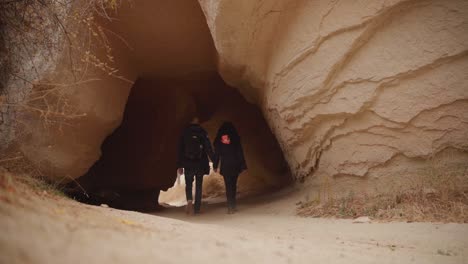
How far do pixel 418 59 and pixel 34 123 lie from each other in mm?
4646

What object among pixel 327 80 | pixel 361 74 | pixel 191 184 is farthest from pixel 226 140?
pixel 361 74

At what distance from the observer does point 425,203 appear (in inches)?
128

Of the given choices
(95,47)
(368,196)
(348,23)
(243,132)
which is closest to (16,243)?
(368,196)

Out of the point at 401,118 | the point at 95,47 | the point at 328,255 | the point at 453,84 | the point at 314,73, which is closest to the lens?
the point at 328,255

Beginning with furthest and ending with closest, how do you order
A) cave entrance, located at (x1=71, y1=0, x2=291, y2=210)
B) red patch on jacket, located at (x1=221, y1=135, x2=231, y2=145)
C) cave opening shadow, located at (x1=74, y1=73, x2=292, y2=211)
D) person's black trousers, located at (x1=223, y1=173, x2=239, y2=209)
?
cave opening shadow, located at (x1=74, y1=73, x2=292, y2=211), cave entrance, located at (x1=71, y1=0, x2=291, y2=210), red patch on jacket, located at (x1=221, y1=135, x2=231, y2=145), person's black trousers, located at (x1=223, y1=173, x2=239, y2=209)

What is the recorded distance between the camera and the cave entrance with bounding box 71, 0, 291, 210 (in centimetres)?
696

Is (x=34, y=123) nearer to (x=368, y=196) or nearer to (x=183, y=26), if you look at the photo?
(x=183, y=26)

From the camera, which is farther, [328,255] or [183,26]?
[183,26]

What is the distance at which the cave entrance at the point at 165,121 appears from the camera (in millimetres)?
6965

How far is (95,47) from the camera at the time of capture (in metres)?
5.43

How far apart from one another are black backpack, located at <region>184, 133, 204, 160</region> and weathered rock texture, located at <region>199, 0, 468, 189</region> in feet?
4.11

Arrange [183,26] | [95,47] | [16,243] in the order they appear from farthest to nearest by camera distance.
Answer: [183,26], [95,47], [16,243]

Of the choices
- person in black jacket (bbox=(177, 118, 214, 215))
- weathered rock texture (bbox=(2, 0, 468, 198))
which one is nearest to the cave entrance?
weathered rock texture (bbox=(2, 0, 468, 198))

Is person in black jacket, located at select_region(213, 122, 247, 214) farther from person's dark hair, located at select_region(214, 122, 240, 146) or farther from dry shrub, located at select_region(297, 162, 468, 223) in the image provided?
dry shrub, located at select_region(297, 162, 468, 223)
